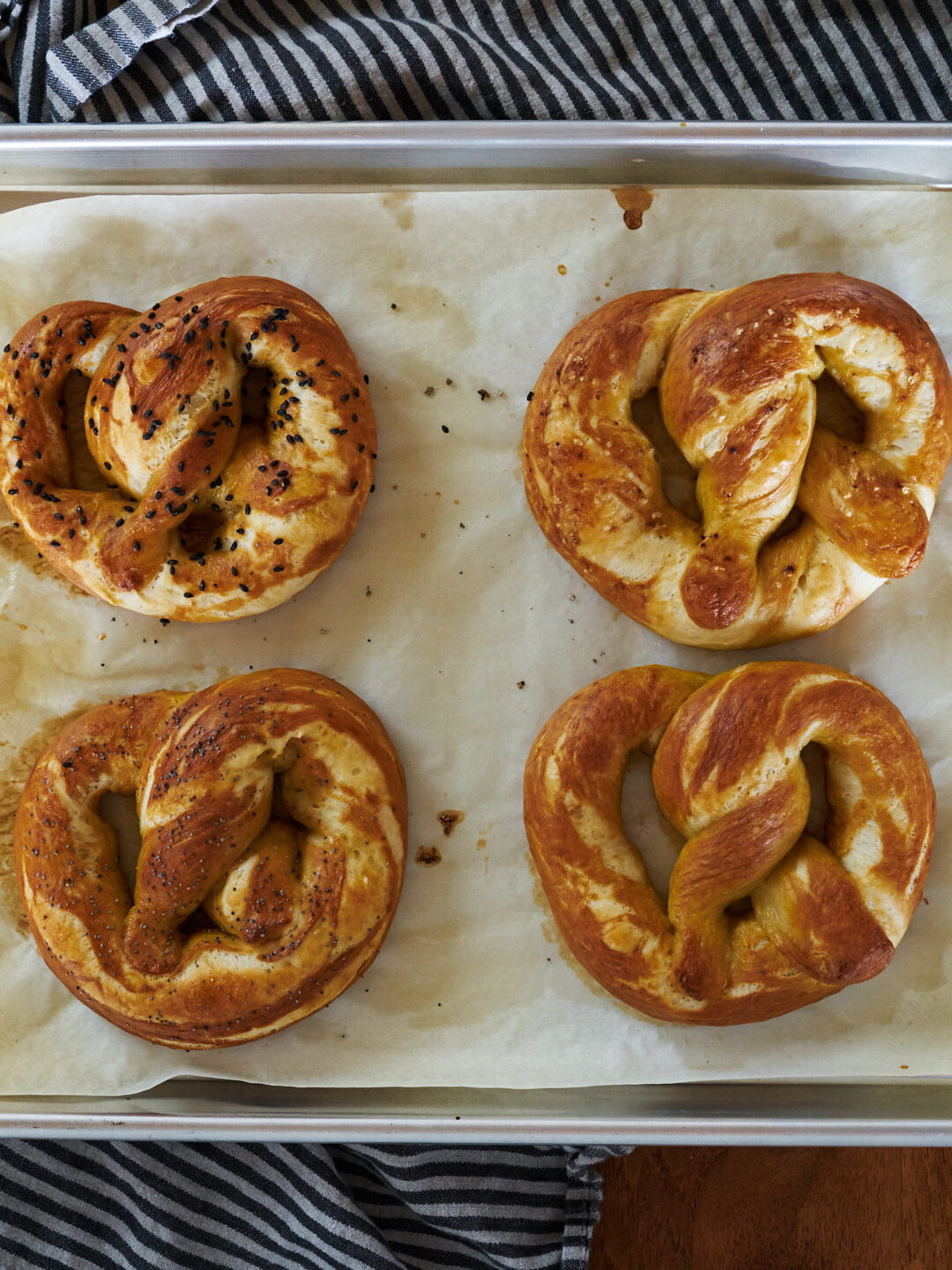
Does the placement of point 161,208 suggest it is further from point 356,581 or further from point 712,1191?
point 712,1191

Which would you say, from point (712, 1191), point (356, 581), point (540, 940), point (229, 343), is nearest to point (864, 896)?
point (540, 940)

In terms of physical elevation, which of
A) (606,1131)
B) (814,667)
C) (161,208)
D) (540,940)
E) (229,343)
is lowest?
(606,1131)

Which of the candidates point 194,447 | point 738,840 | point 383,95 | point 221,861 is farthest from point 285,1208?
point 383,95

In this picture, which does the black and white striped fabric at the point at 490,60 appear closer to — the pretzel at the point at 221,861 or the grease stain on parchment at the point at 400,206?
the grease stain on parchment at the point at 400,206

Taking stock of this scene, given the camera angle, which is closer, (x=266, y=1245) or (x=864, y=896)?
(x=864, y=896)

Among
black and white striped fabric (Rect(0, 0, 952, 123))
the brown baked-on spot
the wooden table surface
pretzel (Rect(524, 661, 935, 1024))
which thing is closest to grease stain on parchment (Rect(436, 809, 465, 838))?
the brown baked-on spot

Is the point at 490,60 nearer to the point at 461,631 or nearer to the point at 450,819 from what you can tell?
the point at 461,631
